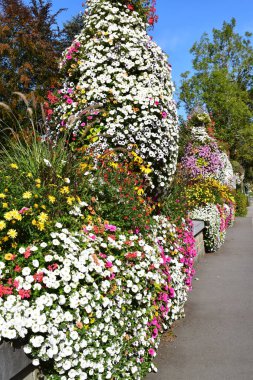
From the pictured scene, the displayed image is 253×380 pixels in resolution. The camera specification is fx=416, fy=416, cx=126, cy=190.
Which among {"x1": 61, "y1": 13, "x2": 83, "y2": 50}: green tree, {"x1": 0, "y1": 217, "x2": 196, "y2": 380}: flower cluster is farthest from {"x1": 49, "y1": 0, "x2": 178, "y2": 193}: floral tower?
{"x1": 61, "y1": 13, "x2": 83, "y2": 50}: green tree

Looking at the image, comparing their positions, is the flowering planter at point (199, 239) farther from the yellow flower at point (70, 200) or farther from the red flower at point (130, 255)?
the yellow flower at point (70, 200)

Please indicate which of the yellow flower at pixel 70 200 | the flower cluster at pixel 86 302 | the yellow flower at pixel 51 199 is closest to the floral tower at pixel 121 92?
the yellow flower at pixel 70 200

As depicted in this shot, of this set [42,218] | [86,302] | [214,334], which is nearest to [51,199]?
[42,218]

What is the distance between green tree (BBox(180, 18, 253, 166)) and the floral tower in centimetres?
1965

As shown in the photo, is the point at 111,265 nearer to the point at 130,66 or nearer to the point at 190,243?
the point at 190,243

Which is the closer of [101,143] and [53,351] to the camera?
[53,351]

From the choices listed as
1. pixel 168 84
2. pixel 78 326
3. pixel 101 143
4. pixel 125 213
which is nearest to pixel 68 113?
pixel 101 143

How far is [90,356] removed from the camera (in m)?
2.62

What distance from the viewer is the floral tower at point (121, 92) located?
5156 mm

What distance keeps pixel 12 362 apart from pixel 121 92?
12.3ft

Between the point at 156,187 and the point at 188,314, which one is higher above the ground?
the point at 156,187

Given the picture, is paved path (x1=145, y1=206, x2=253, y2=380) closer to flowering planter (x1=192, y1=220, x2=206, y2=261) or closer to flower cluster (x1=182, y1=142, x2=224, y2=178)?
flowering planter (x1=192, y1=220, x2=206, y2=261)

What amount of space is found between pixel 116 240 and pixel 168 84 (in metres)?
3.04

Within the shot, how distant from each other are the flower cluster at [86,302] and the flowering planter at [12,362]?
2.2 inches
